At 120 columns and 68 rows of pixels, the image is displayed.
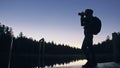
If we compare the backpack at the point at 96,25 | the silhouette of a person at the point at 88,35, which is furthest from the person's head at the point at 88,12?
the backpack at the point at 96,25

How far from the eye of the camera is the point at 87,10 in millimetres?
13289

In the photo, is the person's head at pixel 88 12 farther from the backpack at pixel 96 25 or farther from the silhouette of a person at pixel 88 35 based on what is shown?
the backpack at pixel 96 25

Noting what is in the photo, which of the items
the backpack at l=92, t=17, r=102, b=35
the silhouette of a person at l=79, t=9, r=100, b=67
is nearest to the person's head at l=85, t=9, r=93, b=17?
the silhouette of a person at l=79, t=9, r=100, b=67

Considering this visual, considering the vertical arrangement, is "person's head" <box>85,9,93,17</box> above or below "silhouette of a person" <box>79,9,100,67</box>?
above

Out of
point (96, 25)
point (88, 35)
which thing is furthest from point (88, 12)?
point (88, 35)

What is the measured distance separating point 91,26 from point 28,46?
6141 cm

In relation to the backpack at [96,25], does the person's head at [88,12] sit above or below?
above

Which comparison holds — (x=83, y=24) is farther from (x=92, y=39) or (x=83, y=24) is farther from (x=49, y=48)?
(x=49, y=48)

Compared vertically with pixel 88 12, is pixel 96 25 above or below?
below

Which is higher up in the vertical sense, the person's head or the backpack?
the person's head

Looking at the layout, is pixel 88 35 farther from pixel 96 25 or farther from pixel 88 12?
pixel 88 12

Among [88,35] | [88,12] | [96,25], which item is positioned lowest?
[88,35]

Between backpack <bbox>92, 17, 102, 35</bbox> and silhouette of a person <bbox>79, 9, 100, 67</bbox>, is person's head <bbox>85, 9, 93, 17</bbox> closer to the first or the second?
silhouette of a person <bbox>79, 9, 100, 67</bbox>

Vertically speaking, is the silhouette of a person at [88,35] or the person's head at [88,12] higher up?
the person's head at [88,12]
